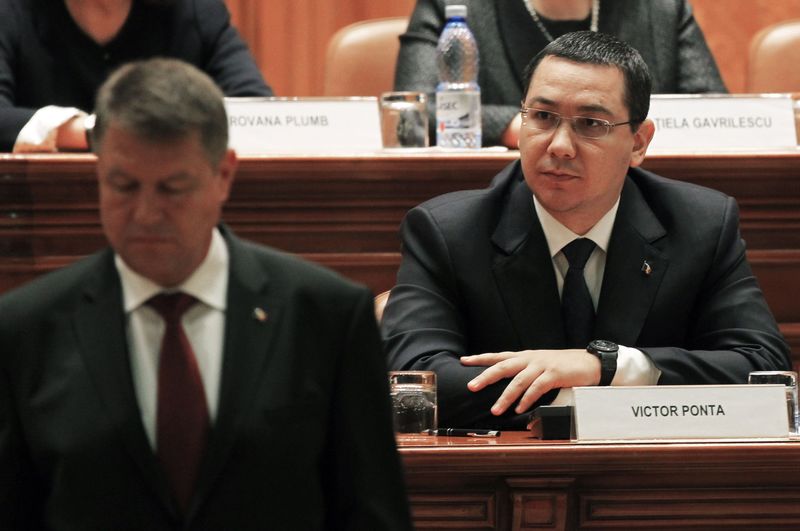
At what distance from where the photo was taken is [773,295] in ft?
10.8

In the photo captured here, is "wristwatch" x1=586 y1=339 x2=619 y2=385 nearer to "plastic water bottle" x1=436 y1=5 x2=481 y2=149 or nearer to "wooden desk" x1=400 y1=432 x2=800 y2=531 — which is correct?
"wooden desk" x1=400 y1=432 x2=800 y2=531

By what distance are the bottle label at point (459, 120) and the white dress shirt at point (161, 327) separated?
191 centimetres

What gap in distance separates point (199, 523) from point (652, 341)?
61.9 inches

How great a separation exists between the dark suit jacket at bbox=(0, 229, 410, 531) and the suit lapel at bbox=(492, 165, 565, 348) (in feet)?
4.10

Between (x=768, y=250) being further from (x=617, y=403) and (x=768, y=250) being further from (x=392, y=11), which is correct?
(x=392, y=11)

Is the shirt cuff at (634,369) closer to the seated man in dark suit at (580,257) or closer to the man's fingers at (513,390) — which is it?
the seated man in dark suit at (580,257)

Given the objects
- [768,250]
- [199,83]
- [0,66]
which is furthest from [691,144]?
[199,83]

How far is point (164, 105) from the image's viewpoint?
1.44 m

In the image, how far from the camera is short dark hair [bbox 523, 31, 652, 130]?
111 inches

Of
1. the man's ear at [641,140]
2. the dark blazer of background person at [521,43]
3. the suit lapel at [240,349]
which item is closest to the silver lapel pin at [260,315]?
the suit lapel at [240,349]

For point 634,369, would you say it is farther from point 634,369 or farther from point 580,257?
point 580,257

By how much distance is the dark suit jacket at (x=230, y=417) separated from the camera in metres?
1.43

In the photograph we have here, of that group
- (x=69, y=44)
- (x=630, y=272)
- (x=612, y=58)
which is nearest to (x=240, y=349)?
(x=630, y=272)

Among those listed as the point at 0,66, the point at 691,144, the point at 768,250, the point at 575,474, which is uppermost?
the point at 0,66
